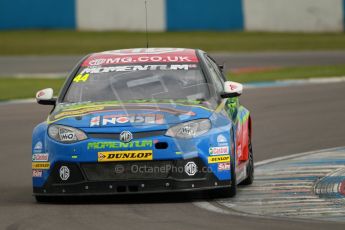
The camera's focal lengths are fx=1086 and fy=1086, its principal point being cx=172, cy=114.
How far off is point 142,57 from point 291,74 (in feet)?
46.0

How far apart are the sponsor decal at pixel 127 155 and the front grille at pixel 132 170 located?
1.7 inches

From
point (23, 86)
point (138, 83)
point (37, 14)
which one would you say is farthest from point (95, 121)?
point (37, 14)

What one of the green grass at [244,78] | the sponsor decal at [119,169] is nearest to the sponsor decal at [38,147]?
the sponsor decal at [119,169]

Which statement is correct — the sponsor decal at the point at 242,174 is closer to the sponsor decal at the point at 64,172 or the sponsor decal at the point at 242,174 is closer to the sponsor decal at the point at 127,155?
the sponsor decal at the point at 127,155

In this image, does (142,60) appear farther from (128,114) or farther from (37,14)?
(37,14)

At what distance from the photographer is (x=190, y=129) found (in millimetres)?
8688

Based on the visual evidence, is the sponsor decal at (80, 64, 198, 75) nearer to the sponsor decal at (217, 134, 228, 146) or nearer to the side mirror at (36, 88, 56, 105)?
the side mirror at (36, 88, 56, 105)

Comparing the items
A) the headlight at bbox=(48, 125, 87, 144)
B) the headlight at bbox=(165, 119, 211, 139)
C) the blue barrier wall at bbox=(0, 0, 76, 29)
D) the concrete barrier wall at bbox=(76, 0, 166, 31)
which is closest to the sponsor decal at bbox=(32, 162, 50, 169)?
the headlight at bbox=(48, 125, 87, 144)

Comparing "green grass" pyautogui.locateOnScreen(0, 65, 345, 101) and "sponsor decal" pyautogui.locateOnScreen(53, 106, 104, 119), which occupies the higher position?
"sponsor decal" pyautogui.locateOnScreen(53, 106, 104, 119)

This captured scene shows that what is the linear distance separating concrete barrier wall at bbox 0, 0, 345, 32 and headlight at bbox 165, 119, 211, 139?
2479 cm

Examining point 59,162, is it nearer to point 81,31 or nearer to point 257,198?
point 257,198

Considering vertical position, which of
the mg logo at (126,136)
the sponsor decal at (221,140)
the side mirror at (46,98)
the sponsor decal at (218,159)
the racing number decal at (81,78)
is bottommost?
the sponsor decal at (218,159)

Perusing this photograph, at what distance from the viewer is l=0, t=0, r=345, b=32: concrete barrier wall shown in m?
33.5

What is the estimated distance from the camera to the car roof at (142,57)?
32.3 ft
